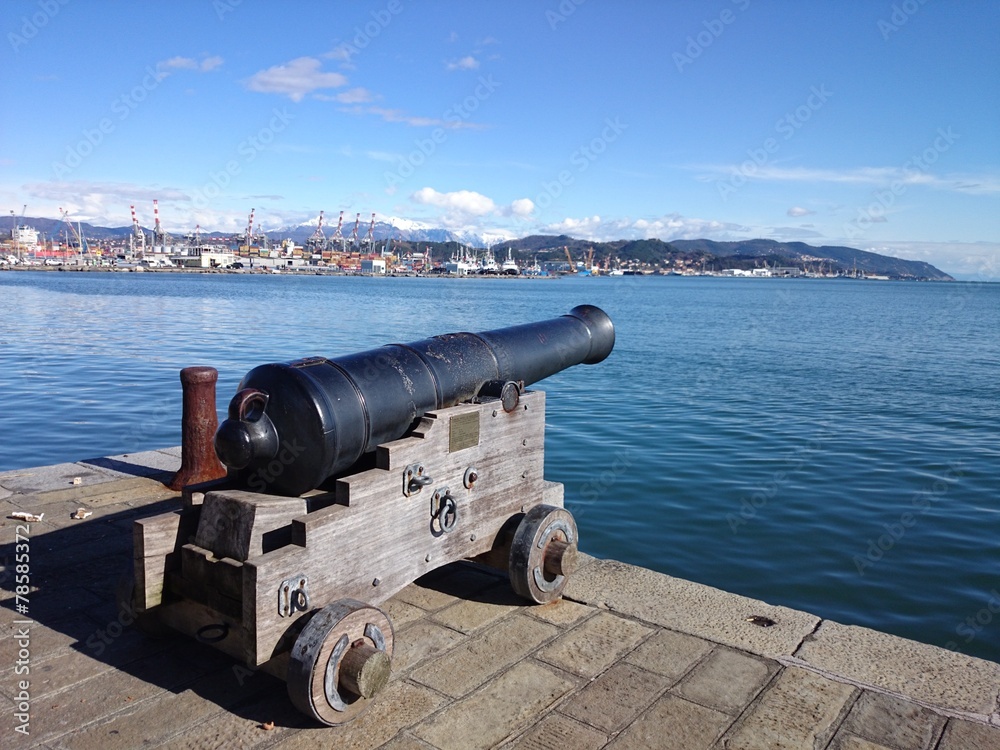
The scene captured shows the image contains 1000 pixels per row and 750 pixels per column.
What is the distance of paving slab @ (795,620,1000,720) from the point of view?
340 centimetres

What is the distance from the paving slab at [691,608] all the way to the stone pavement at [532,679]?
0.01 m

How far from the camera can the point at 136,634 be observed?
3701 mm

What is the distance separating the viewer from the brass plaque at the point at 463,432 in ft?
12.5

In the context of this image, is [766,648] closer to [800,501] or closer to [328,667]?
[328,667]

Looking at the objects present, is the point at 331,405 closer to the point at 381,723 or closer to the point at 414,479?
the point at 414,479

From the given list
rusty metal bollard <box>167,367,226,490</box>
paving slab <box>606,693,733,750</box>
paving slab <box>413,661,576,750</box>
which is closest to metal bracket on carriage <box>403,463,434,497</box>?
paving slab <box>413,661,576,750</box>

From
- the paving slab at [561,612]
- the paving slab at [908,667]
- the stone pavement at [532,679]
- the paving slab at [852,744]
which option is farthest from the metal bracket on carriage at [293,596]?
the paving slab at [908,667]

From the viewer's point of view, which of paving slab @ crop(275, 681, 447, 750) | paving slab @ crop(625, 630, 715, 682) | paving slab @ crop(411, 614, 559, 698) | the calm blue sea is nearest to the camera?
paving slab @ crop(275, 681, 447, 750)

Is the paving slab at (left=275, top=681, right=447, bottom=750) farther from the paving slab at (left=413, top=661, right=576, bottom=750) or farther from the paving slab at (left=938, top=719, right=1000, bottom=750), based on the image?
the paving slab at (left=938, top=719, right=1000, bottom=750)

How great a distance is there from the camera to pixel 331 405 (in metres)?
3.29

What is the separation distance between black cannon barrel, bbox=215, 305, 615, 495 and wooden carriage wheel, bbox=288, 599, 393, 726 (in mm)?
593

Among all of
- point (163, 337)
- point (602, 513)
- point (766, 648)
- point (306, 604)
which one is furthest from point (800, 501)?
point (163, 337)

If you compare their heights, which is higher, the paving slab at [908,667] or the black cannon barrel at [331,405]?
the black cannon barrel at [331,405]

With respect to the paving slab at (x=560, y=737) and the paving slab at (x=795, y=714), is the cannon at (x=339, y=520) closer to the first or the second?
the paving slab at (x=560, y=737)
